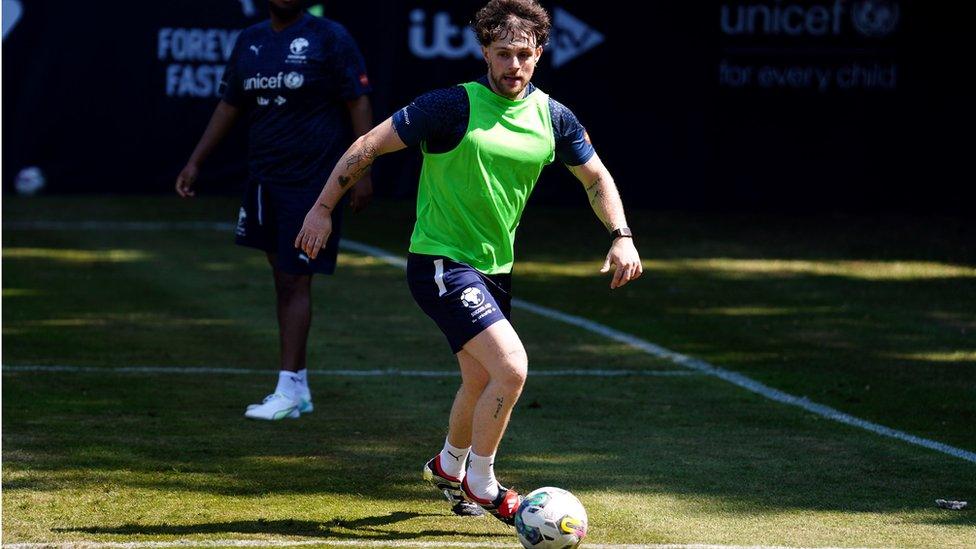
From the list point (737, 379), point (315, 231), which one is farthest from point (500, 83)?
point (737, 379)

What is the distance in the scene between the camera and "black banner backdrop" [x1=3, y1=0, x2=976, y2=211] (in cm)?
1902

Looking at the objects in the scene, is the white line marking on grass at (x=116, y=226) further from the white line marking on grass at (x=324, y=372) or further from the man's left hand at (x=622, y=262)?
the man's left hand at (x=622, y=262)

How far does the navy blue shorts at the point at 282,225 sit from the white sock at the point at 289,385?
52cm

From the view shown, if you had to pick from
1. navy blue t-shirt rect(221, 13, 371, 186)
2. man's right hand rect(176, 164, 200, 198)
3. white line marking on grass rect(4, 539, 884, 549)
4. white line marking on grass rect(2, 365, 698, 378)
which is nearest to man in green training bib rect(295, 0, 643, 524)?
white line marking on grass rect(4, 539, 884, 549)

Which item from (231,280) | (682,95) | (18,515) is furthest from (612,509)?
(682,95)

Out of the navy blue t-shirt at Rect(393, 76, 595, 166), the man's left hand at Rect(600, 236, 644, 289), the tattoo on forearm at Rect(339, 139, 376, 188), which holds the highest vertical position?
the navy blue t-shirt at Rect(393, 76, 595, 166)

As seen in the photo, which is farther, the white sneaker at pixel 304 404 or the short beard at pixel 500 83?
the white sneaker at pixel 304 404

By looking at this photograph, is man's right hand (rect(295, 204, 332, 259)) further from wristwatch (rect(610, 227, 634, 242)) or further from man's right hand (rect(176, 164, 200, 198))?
man's right hand (rect(176, 164, 200, 198))

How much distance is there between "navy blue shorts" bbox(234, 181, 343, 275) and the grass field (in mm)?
763

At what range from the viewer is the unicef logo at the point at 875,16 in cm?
1908

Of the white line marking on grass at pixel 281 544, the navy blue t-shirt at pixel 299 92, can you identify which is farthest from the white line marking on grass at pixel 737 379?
the navy blue t-shirt at pixel 299 92

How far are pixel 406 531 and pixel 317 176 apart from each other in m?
2.77

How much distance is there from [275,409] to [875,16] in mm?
13582

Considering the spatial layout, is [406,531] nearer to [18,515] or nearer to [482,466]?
[482,466]
